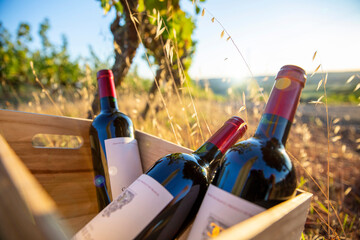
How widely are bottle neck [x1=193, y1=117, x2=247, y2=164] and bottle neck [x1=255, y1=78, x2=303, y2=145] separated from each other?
0.12 metres

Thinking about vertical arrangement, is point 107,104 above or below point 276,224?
above

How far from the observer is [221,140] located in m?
0.67

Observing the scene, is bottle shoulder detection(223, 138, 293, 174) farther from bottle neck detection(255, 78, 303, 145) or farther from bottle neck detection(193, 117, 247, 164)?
bottle neck detection(193, 117, 247, 164)

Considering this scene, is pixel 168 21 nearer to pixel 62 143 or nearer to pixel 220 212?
pixel 62 143

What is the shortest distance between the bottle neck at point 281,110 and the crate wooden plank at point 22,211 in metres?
0.49

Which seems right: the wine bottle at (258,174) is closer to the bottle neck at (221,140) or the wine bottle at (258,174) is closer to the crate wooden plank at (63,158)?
the bottle neck at (221,140)

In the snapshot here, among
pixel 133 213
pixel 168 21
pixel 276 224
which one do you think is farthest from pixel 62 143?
pixel 168 21

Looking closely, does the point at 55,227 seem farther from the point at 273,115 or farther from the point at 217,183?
the point at 273,115

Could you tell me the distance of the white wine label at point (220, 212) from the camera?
44 cm

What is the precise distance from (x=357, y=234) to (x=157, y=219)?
114 cm

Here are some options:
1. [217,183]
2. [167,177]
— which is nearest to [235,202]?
[217,183]

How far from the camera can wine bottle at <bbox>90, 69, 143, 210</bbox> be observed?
78 cm

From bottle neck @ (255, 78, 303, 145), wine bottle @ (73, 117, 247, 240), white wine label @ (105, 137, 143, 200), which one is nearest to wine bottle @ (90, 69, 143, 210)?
white wine label @ (105, 137, 143, 200)

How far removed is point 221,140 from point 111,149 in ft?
1.33
